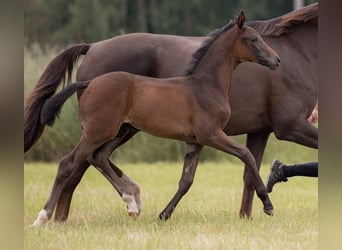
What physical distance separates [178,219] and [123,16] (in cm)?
2848

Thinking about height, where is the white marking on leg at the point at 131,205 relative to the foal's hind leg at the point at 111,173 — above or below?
below

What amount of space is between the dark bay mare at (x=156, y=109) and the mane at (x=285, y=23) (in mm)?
644

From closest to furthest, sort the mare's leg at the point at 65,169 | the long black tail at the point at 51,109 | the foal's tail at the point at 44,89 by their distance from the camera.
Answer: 1. the long black tail at the point at 51,109
2. the mare's leg at the point at 65,169
3. the foal's tail at the point at 44,89

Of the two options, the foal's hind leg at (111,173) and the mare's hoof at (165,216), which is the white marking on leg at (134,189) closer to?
the foal's hind leg at (111,173)

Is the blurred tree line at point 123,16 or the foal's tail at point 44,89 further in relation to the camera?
the blurred tree line at point 123,16

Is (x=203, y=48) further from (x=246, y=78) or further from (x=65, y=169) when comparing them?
(x=65, y=169)

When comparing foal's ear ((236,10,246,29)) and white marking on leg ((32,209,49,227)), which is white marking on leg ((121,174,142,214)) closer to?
white marking on leg ((32,209,49,227))

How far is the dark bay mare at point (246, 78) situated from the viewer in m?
5.82

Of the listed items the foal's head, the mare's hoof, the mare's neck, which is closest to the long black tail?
the mare's hoof

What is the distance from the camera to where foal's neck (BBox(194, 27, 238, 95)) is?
5.48 m

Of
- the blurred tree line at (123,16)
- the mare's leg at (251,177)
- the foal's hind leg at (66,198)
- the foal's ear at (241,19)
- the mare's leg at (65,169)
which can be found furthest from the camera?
the blurred tree line at (123,16)

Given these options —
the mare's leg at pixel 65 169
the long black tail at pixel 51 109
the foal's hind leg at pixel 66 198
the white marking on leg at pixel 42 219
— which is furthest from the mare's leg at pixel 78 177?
the long black tail at pixel 51 109

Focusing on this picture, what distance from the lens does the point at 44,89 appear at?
5914 mm

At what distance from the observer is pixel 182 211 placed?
6473 mm
